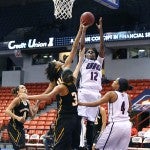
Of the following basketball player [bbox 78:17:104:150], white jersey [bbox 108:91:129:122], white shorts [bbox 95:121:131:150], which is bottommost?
white shorts [bbox 95:121:131:150]

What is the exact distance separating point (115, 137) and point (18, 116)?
224 cm

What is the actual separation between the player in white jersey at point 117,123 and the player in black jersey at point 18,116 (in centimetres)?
185

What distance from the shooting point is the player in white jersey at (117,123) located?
6.20 m

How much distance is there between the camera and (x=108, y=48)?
20469 millimetres

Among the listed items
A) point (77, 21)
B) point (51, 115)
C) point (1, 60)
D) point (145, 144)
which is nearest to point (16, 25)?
point (1, 60)

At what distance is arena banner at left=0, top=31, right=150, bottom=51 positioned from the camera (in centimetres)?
1841

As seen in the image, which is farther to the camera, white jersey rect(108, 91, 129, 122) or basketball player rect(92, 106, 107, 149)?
basketball player rect(92, 106, 107, 149)

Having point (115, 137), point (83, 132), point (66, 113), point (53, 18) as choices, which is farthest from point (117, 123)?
point (53, 18)

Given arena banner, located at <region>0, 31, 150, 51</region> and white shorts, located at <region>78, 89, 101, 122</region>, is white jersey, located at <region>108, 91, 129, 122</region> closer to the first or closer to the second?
white shorts, located at <region>78, 89, 101, 122</region>

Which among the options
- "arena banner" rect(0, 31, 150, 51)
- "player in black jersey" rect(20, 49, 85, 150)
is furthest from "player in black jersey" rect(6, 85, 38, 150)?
"arena banner" rect(0, 31, 150, 51)

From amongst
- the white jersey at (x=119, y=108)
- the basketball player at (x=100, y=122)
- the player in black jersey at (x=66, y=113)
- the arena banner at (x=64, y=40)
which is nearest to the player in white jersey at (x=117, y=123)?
the white jersey at (x=119, y=108)

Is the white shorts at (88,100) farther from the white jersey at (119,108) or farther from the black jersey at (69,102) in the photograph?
the black jersey at (69,102)

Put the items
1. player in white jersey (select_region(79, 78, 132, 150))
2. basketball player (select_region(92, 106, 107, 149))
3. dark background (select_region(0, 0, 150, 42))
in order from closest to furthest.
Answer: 1. player in white jersey (select_region(79, 78, 132, 150))
2. basketball player (select_region(92, 106, 107, 149))
3. dark background (select_region(0, 0, 150, 42))

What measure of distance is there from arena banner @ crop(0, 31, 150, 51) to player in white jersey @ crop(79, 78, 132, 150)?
12.2 metres
